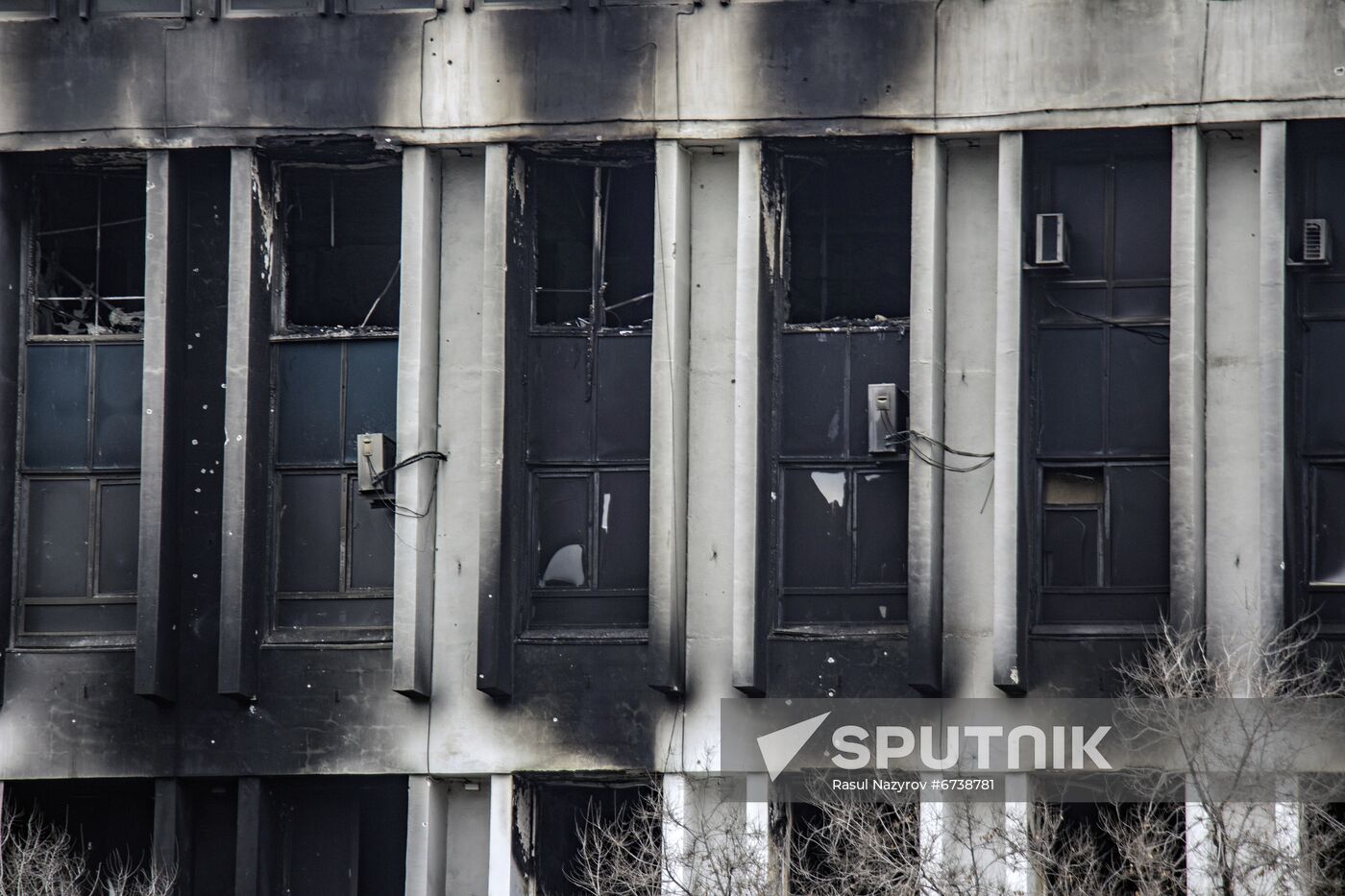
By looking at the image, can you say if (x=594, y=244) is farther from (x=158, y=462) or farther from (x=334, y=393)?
(x=158, y=462)

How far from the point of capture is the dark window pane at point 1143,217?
32531 mm

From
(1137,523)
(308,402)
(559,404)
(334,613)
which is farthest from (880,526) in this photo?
(308,402)

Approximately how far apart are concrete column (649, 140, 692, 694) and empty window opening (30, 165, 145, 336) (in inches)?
278

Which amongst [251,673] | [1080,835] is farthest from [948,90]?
[251,673]

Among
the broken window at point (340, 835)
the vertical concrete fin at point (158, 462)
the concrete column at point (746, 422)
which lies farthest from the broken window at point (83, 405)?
the concrete column at point (746, 422)

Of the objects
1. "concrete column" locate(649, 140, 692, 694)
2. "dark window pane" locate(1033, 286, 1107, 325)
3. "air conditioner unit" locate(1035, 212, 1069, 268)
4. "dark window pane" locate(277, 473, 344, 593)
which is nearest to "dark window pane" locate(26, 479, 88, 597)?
"dark window pane" locate(277, 473, 344, 593)

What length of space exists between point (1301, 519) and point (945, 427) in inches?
172

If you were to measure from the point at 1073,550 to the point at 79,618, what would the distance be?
495 inches

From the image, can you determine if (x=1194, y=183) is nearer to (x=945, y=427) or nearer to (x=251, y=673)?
(x=945, y=427)

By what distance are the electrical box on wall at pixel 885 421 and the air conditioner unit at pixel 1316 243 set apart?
5.14m

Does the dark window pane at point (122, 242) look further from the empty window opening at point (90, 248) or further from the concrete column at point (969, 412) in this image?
the concrete column at point (969, 412)

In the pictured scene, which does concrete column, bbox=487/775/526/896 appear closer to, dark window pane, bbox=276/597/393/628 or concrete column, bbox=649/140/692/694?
concrete column, bbox=649/140/692/694

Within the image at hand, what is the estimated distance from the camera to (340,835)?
33.6 meters

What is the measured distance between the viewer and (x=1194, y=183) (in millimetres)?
31766
